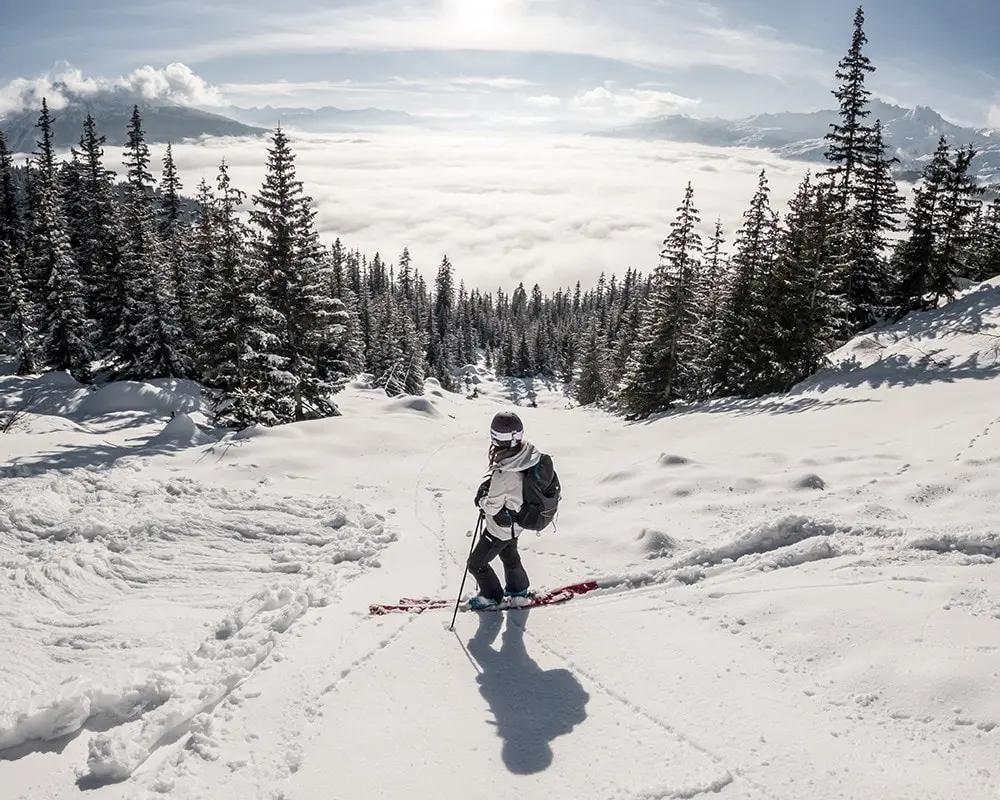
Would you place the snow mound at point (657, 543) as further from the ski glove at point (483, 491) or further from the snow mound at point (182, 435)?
the snow mound at point (182, 435)

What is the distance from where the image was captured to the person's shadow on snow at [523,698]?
175 inches

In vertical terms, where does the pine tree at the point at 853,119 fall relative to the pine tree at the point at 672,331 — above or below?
above

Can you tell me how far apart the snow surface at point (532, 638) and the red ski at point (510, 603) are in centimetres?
13

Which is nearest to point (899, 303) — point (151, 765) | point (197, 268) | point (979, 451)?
point (979, 451)

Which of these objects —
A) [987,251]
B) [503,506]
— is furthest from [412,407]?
[987,251]

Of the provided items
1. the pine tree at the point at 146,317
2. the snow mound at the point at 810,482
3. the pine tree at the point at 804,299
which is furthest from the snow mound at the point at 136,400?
the snow mound at the point at 810,482

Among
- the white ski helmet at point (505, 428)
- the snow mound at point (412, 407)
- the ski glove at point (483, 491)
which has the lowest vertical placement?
the snow mound at point (412, 407)

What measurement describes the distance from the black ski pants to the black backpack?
0.45m

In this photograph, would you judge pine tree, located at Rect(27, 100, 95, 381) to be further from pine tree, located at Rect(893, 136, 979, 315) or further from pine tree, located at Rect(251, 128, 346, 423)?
pine tree, located at Rect(893, 136, 979, 315)

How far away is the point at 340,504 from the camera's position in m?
10.1

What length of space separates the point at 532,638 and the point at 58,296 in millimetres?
38658

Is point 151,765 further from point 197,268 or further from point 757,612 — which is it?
point 197,268

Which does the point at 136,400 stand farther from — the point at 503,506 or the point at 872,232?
the point at 872,232

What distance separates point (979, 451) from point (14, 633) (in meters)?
12.1
